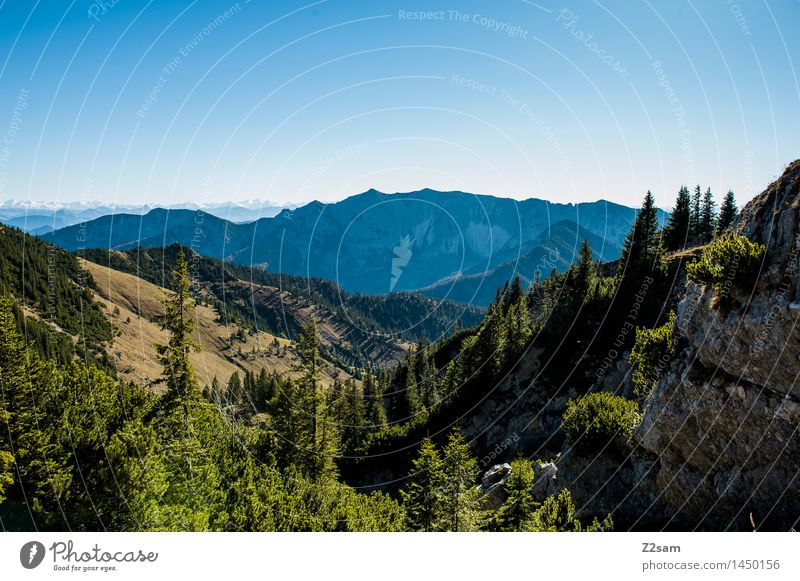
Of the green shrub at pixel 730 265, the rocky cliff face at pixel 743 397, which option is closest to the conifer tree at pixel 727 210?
the rocky cliff face at pixel 743 397

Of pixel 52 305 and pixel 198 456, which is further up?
pixel 198 456

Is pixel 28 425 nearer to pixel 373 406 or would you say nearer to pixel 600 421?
pixel 600 421

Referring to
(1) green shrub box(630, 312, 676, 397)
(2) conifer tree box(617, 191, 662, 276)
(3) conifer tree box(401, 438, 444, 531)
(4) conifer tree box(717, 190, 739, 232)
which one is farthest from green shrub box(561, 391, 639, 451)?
(4) conifer tree box(717, 190, 739, 232)

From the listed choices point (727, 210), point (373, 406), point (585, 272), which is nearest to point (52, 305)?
point (373, 406)

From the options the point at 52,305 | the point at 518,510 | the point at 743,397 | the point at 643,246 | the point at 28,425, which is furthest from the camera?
the point at 52,305

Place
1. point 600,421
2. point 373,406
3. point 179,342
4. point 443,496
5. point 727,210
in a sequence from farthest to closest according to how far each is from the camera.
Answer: point 373,406 < point 727,210 < point 600,421 < point 179,342 < point 443,496

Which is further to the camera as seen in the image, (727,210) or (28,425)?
(727,210)

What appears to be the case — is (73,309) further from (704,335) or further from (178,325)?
(704,335)

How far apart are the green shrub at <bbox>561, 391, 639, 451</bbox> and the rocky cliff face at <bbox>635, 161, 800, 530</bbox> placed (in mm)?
7202

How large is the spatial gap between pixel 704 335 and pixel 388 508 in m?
27.7

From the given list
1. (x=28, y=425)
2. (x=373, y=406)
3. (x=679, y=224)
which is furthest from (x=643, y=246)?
(x=28, y=425)

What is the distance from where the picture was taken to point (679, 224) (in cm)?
8312

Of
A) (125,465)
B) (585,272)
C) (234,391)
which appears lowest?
(234,391)

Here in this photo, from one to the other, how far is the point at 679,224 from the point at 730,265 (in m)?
75.4
